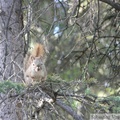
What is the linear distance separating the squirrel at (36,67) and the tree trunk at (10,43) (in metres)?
1.00

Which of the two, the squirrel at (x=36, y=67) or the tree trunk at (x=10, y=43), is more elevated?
the tree trunk at (x=10, y=43)

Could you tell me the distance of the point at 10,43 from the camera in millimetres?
3955

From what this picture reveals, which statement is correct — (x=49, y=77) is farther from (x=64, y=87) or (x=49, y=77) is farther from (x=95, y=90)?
(x=95, y=90)

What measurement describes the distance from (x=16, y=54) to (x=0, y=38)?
0.22m

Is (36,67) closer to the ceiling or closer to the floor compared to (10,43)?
closer to the floor

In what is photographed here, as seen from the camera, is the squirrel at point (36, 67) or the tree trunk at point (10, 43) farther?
the tree trunk at point (10, 43)

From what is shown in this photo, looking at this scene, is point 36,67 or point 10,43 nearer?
point 36,67

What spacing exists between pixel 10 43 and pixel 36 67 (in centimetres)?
131

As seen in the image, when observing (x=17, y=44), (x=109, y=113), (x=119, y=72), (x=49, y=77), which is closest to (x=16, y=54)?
(x=17, y=44)

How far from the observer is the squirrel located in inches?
106

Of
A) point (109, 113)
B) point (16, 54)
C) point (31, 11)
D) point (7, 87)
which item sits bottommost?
point (109, 113)

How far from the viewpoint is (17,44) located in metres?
3.96

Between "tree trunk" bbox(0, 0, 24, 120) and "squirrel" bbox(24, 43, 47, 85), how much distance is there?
3.29ft

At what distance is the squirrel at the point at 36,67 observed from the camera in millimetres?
2699
